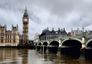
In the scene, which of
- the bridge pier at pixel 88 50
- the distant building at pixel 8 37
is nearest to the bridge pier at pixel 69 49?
the bridge pier at pixel 88 50

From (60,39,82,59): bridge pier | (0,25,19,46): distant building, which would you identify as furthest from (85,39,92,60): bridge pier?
(0,25,19,46): distant building

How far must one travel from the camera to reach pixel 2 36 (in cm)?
18750

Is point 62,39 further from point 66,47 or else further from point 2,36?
point 2,36

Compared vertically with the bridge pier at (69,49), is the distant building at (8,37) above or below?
above

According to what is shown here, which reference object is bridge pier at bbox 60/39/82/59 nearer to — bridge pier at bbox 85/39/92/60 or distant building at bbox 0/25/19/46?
bridge pier at bbox 85/39/92/60

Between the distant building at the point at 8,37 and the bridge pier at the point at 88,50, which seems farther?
the distant building at the point at 8,37

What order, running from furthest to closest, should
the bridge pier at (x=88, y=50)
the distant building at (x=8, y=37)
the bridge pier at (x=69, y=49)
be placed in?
1. the distant building at (x=8, y=37)
2. the bridge pier at (x=69, y=49)
3. the bridge pier at (x=88, y=50)

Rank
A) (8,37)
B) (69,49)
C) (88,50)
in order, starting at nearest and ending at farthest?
1. (88,50)
2. (69,49)
3. (8,37)

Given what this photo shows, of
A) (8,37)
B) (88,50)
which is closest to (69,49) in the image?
(88,50)

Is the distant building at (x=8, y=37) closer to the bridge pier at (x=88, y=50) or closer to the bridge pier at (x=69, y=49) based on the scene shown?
the bridge pier at (x=69, y=49)

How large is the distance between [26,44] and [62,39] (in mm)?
102411

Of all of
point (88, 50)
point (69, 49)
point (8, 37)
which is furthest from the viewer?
point (8, 37)

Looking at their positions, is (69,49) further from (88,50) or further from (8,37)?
(8,37)

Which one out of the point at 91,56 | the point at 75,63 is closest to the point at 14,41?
the point at 91,56
